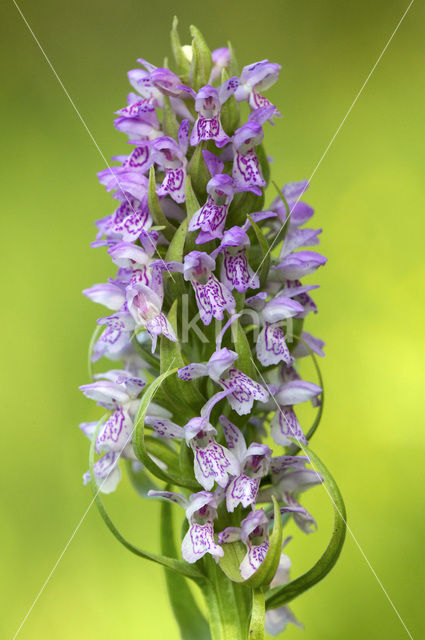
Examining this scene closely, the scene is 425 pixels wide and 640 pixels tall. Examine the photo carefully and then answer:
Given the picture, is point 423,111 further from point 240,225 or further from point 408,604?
point 408,604

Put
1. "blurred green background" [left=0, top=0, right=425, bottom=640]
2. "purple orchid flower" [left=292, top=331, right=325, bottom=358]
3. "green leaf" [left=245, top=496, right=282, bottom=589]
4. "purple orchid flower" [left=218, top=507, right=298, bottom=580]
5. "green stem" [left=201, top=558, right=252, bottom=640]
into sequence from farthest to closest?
"blurred green background" [left=0, top=0, right=425, bottom=640], "purple orchid flower" [left=292, top=331, right=325, bottom=358], "green stem" [left=201, top=558, right=252, bottom=640], "purple orchid flower" [left=218, top=507, right=298, bottom=580], "green leaf" [left=245, top=496, right=282, bottom=589]

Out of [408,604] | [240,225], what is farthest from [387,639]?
[240,225]

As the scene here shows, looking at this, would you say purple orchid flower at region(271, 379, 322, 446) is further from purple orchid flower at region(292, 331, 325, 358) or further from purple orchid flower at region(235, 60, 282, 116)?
purple orchid flower at region(235, 60, 282, 116)

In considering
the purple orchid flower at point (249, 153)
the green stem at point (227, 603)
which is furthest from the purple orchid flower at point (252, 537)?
the purple orchid flower at point (249, 153)

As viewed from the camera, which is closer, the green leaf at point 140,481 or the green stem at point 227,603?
the green stem at point 227,603

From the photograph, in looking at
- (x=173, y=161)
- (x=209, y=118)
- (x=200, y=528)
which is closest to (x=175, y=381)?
(x=200, y=528)

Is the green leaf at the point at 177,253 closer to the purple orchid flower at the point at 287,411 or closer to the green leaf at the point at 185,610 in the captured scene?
the purple orchid flower at the point at 287,411

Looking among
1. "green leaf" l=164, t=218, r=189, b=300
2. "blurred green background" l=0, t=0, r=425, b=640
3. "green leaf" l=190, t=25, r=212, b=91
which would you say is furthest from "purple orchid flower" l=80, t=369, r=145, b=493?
"blurred green background" l=0, t=0, r=425, b=640

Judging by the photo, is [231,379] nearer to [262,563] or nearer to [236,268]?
[236,268]
